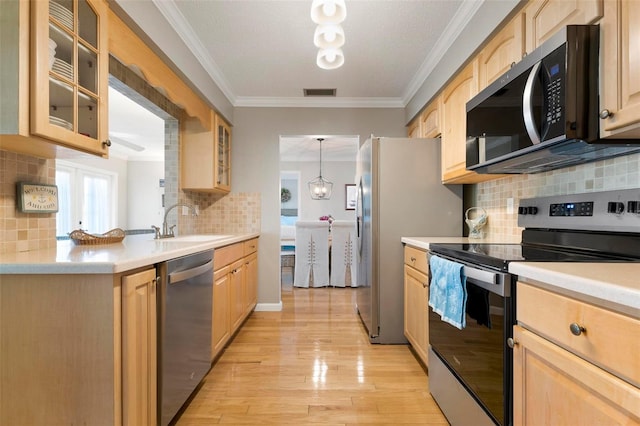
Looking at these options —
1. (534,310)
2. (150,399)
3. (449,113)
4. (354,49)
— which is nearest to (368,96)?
(354,49)

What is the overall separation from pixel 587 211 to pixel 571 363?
851 millimetres

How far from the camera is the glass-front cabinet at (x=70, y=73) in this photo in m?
1.13

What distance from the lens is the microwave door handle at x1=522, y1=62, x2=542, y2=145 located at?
1.29m

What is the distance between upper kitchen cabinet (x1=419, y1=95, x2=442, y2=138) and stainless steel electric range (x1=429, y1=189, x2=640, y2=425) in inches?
46.2

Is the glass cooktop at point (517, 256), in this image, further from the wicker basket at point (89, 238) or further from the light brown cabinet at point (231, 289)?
the wicker basket at point (89, 238)

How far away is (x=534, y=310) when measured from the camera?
3.30ft

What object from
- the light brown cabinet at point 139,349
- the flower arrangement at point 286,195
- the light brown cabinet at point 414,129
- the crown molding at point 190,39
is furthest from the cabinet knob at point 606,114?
the flower arrangement at point 286,195

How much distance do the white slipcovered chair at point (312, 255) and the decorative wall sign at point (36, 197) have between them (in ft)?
10.8

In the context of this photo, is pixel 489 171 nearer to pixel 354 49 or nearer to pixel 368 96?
pixel 354 49

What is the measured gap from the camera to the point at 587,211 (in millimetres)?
1397

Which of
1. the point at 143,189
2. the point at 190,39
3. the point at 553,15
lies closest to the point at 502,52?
the point at 553,15

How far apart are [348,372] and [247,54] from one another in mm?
2523

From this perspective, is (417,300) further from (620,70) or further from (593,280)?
(620,70)

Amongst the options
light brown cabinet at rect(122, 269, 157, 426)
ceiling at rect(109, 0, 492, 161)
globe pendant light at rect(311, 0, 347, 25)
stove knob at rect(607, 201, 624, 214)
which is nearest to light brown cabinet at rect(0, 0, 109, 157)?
ceiling at rect(109, 0, 492, 161)
